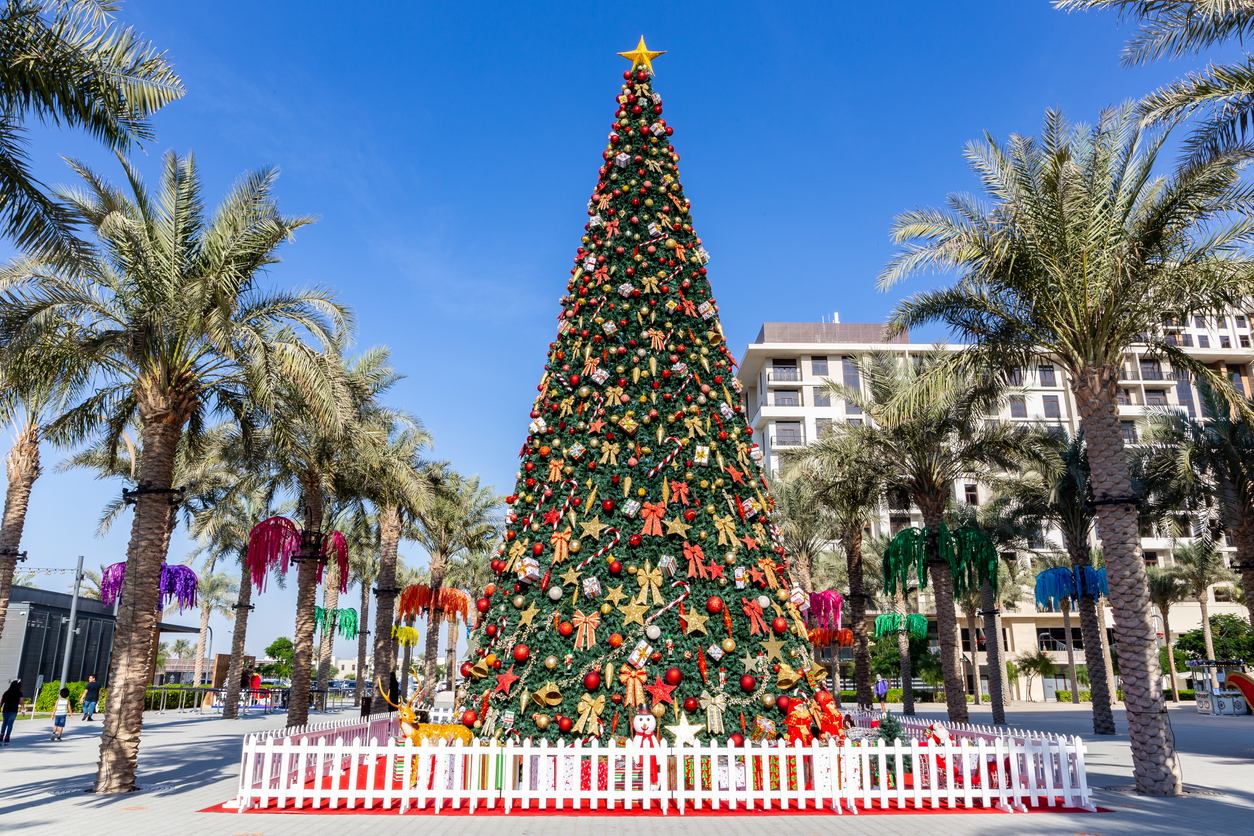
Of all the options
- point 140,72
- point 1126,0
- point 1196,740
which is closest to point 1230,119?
point 1126,0

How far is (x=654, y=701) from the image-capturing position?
9461 mm

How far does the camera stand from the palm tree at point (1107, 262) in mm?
11242

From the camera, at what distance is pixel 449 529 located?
29828 millimetres

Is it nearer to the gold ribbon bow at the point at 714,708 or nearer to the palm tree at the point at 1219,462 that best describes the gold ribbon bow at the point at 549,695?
the gold ribbon bow at the point at 714,708

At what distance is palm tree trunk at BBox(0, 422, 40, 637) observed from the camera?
16.6 m

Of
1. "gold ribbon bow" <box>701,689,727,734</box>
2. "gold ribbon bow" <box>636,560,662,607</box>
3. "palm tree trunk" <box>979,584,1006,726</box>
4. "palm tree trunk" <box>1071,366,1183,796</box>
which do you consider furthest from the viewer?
"palm tree trunk" <box>979,584,1006,726</box>

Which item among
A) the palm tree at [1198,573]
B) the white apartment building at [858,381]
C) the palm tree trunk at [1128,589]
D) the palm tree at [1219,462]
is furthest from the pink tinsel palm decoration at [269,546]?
the white apartment building at [858,381]

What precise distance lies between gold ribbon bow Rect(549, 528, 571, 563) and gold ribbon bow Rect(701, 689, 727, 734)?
2483mm

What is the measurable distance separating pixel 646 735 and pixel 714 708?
0.97m

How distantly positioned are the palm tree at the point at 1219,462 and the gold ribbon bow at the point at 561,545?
15.9 metres

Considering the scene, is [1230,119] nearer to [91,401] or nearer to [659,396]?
[659,396]

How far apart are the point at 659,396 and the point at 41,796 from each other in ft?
32.1

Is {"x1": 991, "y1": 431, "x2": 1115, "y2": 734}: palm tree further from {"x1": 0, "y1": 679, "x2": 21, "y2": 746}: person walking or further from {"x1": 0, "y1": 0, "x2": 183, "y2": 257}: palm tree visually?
{"x1": 0, "y1": 679, "x2": 21, "y2": 746}: person walking

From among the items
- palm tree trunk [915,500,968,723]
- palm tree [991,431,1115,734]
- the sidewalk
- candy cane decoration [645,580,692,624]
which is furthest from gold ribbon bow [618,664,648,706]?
palm tree [991,431,1115,734]
